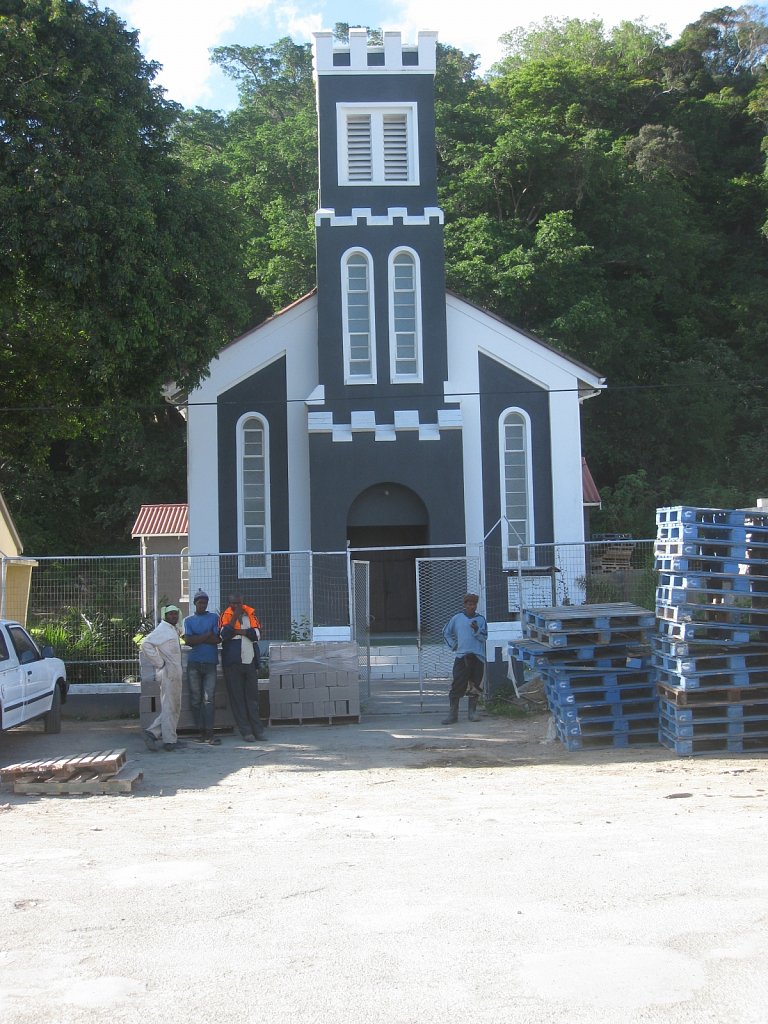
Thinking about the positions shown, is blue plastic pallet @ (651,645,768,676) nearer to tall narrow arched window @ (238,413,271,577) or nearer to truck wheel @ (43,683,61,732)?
truck wheel @ (43,683,61,732)

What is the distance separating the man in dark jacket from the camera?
13.8 m

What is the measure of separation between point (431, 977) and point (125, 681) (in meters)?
13.1

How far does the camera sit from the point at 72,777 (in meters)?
10.7

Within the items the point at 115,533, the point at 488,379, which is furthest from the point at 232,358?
the point at 115,533

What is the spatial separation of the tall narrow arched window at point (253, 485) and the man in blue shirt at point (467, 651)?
7.78m

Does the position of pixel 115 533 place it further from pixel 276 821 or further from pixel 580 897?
pixel 580 897

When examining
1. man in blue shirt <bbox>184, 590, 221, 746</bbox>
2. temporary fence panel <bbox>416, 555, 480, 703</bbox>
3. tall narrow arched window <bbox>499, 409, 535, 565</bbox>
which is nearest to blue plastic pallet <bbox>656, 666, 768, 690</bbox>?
man in blue shirt <bbox>184, 590, 221, 746</bbox>

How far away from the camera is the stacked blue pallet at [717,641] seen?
1153cm

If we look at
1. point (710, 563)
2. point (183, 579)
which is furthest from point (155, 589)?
point (183, 579)

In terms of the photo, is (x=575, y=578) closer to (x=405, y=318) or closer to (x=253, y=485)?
(x=405, y=318)

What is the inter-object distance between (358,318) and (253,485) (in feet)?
13.5

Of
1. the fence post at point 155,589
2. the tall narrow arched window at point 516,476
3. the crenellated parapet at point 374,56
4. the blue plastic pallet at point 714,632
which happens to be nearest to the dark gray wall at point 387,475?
the tall narrow arched window at point 516,476

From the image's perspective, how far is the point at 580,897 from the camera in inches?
245

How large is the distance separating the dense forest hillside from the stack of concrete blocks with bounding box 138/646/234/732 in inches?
218
